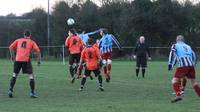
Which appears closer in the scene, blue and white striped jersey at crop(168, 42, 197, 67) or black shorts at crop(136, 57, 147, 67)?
blue and white striped jersey at crop(168, 42, 197, 67)

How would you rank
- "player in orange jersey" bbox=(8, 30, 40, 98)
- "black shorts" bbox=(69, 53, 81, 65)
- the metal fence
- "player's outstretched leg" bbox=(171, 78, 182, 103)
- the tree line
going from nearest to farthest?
"player's outstretched leg" bbox=(171, 78, 182, 103) < "player in orange jersey" bbox=(8, 30, 40, 98) < "black shorts" bbox=(69, 53, 81, 65) < the metal fence < the tree line

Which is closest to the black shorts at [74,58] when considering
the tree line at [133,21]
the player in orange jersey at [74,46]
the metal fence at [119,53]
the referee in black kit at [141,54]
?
the player in orange jersey at [74,46]

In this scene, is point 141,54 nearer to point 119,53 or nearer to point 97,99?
point 97,99

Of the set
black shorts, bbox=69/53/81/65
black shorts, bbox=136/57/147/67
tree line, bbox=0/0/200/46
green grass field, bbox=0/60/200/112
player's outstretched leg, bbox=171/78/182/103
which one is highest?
tree line, bbox=0/0/200/46

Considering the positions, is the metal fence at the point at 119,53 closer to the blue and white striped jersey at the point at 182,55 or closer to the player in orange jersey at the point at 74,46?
the player in orange jersey at the point at 74,46

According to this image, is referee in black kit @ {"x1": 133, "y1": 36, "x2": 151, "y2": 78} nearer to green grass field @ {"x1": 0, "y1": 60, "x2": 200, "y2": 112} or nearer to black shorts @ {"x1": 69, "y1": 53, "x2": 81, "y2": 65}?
black shorts @ {"x1": 69, "y1": 53, "x2": 81, "y2": 65}

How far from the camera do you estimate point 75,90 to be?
2112 cm

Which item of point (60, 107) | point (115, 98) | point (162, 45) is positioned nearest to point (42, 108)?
point (60, 107)

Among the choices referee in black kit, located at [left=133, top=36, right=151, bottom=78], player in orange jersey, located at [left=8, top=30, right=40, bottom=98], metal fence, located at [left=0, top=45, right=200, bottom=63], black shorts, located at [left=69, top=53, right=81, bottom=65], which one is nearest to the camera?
player in orange jersey, located at [left=8, top=30, right=40, bottom=98]

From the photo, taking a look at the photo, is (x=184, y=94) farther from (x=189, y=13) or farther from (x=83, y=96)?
(x=189, y=13)

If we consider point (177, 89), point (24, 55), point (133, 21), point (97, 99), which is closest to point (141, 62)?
point (24, 55)

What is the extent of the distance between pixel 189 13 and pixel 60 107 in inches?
2073

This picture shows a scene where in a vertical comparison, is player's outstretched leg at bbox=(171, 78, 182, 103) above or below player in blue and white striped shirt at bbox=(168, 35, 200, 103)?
below

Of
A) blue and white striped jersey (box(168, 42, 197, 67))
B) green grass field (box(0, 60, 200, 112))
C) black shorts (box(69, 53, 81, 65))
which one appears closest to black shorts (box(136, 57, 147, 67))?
black shorts (box(69, 53, 81, 65))
